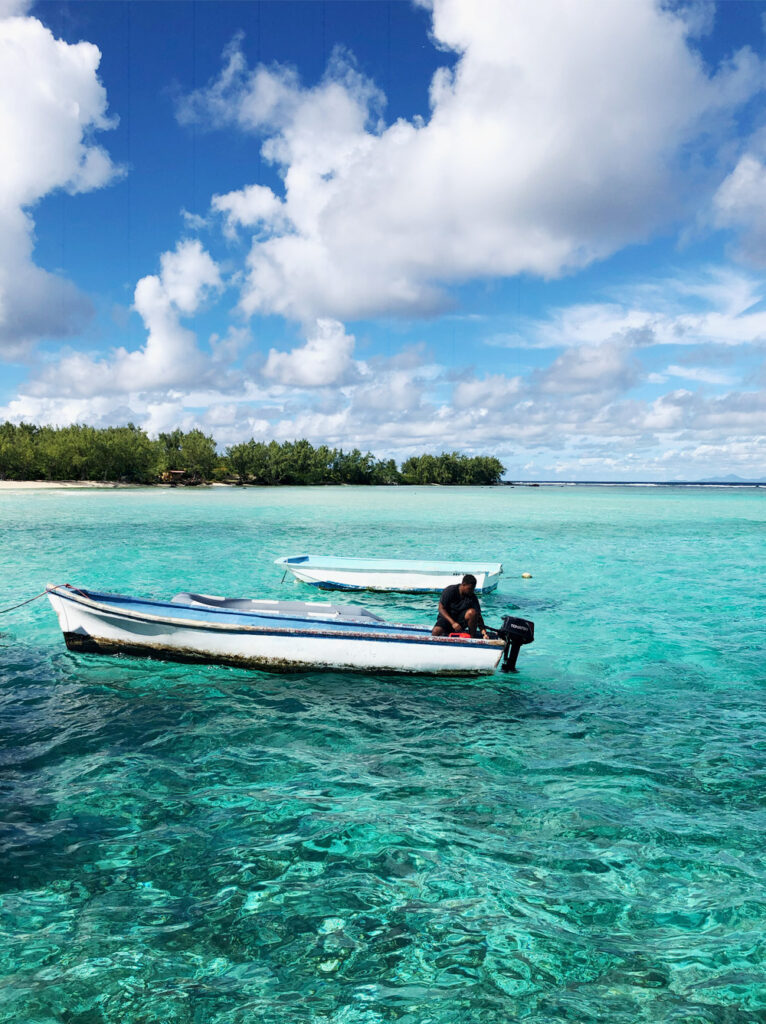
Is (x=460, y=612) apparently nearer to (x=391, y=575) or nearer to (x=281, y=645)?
(x=281, y=645)

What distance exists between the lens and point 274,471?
172375 mm

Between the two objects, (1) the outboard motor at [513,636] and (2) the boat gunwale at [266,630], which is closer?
(2) the boat gunwale at [266,630]

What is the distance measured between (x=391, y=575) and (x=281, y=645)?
32.1 feet

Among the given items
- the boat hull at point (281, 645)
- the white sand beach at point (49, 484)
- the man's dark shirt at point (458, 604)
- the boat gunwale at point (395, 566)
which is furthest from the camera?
the white sand beach at point (49, 484)

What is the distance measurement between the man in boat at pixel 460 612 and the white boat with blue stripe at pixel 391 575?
827 centimetres

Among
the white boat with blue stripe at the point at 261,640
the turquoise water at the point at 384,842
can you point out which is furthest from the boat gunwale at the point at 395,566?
the white boat with blue stripe at the point at 261,640

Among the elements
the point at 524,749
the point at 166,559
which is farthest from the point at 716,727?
the point at 166,559

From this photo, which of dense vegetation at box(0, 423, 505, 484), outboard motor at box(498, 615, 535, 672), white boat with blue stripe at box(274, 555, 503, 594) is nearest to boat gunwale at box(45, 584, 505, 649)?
outboard motor at box(498, 615, 535, 672)

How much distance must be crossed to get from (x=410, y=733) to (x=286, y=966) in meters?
5.06

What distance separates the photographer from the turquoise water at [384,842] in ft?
16.5

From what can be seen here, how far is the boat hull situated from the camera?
491 inches

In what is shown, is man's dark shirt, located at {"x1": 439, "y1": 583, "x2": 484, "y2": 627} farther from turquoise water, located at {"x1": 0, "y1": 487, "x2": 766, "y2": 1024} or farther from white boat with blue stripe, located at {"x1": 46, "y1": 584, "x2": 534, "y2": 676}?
turquoise water, located at {"x1": 0, "y1": 487, "x2": 766, "y2": 1024}

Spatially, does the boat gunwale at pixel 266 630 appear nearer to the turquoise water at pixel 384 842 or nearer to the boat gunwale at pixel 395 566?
the turquoise water at pixel 384 842

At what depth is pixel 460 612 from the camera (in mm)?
13328
